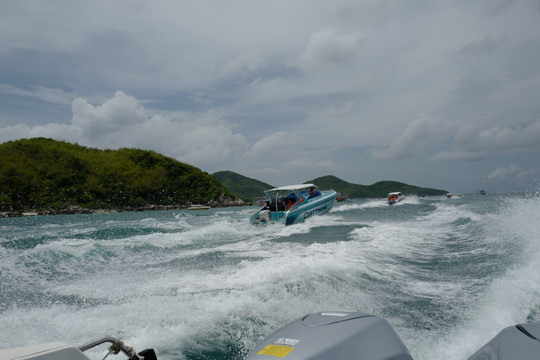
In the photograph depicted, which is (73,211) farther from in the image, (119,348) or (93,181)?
(119,348)

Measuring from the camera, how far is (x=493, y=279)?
532 centimetres

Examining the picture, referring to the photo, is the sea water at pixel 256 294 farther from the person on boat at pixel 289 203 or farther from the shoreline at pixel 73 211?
the shoreline at pixel 73 211

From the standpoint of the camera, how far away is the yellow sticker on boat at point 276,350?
5.65 ft

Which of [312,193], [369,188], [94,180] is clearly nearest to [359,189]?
[369,188]

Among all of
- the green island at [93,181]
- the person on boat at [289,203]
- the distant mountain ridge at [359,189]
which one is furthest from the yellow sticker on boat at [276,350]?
the distant mountain ridge at [359,189]

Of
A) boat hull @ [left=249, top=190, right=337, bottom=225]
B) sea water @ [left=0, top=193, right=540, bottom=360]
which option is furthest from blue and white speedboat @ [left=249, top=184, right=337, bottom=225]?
sea water @ [left=0, top=193, right=540, bottom=360]

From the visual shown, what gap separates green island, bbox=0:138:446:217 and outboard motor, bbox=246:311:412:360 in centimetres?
7480

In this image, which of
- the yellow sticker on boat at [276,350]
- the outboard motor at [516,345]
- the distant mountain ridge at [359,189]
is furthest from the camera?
the distant mountain ridge at [359,189]

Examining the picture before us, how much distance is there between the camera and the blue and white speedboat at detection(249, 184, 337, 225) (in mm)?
17202

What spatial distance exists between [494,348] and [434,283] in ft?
13.8

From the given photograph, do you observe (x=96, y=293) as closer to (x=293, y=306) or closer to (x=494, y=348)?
(x=293, y=306)

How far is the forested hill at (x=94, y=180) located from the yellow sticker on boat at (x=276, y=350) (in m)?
80.1

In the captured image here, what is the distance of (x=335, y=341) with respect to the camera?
5.87ft

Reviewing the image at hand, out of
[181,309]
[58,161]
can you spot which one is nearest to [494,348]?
[181,309]
